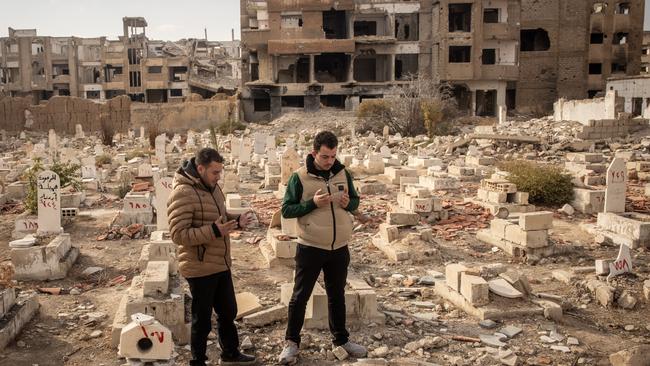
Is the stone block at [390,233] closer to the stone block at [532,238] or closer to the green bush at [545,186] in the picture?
the stone block at [532,238]

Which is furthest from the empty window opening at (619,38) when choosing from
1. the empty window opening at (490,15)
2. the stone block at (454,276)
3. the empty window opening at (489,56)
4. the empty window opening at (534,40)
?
the stone block at (454,276)

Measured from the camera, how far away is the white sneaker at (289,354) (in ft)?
15.8

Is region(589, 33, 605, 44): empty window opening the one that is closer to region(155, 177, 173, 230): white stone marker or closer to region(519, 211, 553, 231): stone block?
region(519, 211, 553, 231): stone block

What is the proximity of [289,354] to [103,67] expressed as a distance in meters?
58.8

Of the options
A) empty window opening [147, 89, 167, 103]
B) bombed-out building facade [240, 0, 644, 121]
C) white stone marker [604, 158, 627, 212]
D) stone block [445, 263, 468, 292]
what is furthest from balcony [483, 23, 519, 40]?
stone block [445, 263, 468, 292]

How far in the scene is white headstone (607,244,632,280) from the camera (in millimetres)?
7171

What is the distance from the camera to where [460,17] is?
42375 mm

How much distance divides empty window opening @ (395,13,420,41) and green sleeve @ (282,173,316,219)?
39786 millimetres

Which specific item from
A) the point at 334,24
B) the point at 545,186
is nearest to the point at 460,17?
the point at 334,24

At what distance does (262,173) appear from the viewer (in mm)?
17828

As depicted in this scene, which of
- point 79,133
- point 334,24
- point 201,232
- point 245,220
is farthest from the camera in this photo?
point 334,24

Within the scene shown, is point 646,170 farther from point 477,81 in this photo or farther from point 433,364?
point 477,81

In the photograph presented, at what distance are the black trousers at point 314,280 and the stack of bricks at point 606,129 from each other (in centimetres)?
2020

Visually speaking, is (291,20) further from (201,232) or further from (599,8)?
(201,232)
